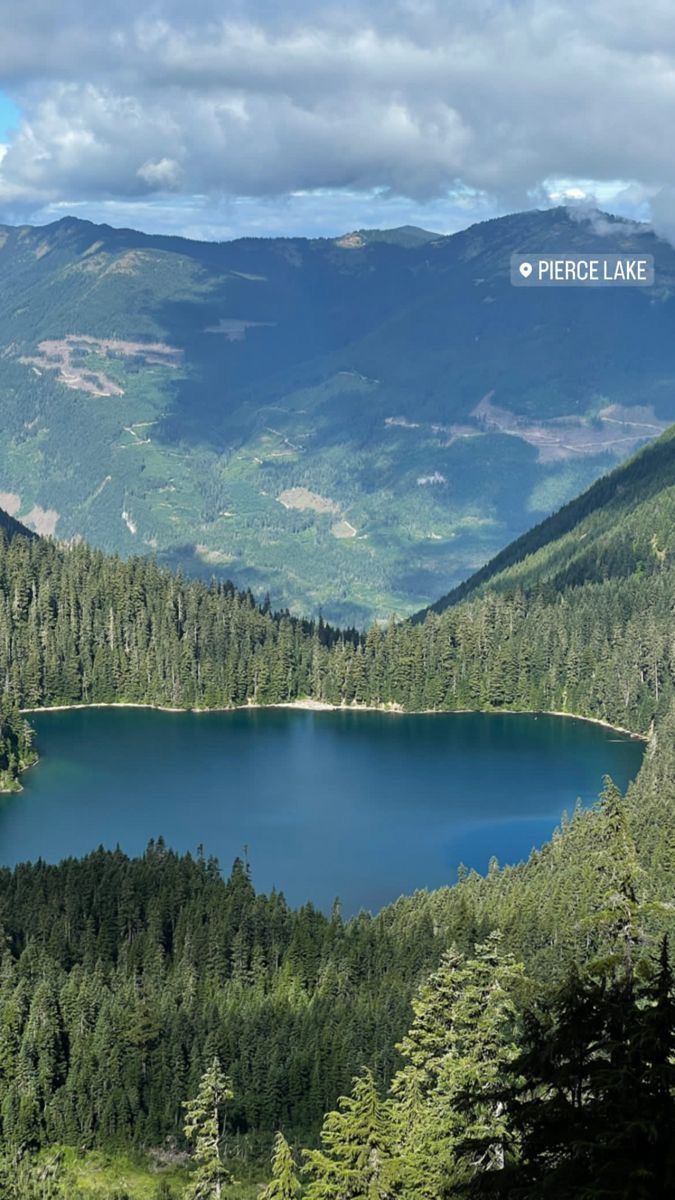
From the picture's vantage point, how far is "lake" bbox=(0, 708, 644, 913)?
132 metres

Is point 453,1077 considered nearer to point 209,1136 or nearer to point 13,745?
point 209,1136

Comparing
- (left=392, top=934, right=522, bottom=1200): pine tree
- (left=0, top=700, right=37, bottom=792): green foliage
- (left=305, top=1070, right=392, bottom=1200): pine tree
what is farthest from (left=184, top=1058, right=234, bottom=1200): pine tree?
(left=0, top=700, right=37, bottom=792): green foliage

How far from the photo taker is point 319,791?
525 feet

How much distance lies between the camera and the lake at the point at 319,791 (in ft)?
434

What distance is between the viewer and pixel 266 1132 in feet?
251

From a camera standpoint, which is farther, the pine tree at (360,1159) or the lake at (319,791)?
the lake at (319,791)

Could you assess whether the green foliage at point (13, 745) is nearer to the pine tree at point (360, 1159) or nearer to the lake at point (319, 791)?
the lake at point (319, 791)

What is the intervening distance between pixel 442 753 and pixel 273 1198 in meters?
135

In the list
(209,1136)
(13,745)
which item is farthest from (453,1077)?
(13,745)

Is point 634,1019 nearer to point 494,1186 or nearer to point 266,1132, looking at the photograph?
point 494,1186

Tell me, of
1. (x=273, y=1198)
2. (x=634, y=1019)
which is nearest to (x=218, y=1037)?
(x=273, y=1198)

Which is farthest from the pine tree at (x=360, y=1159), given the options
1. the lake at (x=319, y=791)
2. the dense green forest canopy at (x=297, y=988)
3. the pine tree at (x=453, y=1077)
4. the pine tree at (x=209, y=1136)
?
the lake at (x=319, y=791)

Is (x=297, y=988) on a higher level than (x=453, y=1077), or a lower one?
lower

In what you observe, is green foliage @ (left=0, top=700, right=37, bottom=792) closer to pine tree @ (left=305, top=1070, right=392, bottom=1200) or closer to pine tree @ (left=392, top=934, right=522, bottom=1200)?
pine tree @ (left=392, top=934, right=522, bottom=1200)
